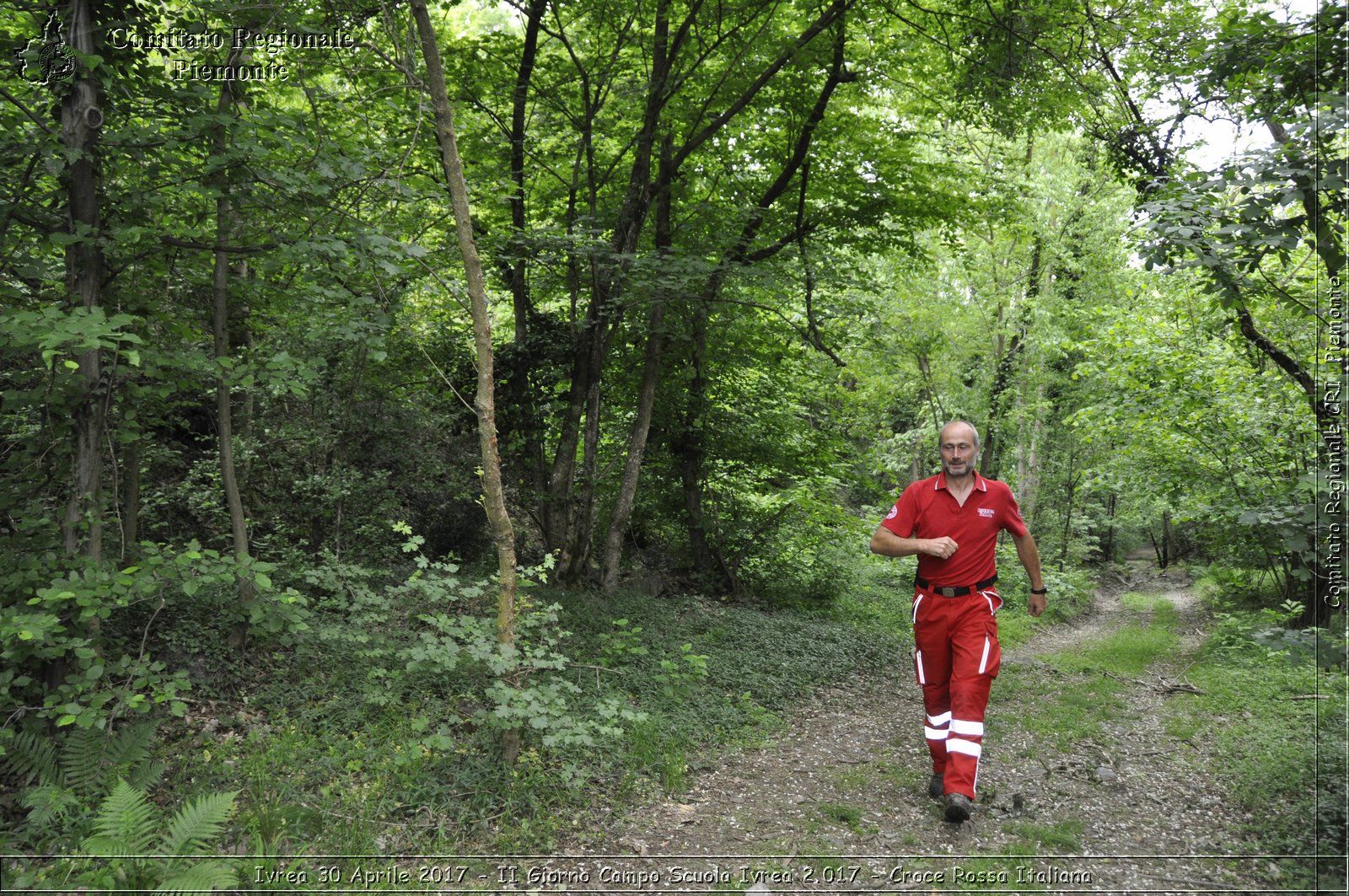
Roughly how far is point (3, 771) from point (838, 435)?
32.4 feet

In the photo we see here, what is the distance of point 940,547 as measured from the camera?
4391mm

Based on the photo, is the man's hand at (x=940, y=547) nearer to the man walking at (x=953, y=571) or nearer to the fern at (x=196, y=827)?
the man walking at (x=953, y=571)

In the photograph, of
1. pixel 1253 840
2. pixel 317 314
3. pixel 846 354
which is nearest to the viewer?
pixel 1253 840

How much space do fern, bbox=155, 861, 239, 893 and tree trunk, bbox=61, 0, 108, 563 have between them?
2.02m

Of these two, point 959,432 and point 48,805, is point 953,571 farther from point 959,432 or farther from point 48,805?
point 48,805

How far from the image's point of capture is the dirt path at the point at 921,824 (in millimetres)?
3641

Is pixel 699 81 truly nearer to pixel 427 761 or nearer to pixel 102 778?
pixel 427 761

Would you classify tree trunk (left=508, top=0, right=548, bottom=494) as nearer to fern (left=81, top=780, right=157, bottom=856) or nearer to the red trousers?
the red trousers

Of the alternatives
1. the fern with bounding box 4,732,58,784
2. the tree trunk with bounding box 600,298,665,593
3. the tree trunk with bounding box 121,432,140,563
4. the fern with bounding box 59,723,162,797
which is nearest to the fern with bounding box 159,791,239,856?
the fern with bounding box 59,723,162,797

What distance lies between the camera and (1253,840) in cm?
368

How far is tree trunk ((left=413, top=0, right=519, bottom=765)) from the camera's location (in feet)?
13.3

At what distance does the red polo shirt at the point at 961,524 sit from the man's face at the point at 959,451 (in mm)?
92

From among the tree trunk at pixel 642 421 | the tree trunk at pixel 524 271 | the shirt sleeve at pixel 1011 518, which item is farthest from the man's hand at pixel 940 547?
the tree trunk at pixel 524 271

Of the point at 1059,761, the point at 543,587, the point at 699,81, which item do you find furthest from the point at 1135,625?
the point at 699,81
